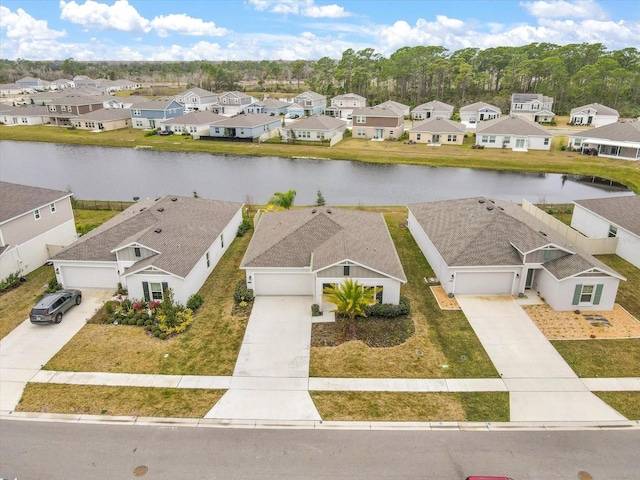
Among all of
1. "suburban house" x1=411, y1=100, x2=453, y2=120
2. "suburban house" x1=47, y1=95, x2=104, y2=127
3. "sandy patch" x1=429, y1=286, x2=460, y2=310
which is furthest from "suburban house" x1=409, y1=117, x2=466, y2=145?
"suburban house" x1=47, y1=95, x2=104, y2=127

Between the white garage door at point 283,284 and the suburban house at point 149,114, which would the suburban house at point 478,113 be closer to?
the suburban house at point 149,114

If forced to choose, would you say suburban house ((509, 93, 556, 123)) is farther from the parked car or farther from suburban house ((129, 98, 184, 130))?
the parked car

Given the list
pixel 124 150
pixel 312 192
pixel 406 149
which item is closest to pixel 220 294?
pixel 312 192

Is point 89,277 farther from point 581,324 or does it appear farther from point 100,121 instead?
point 100,121

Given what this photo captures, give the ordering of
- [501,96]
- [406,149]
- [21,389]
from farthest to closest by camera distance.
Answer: [501,96] < [406,149] < [21,389]

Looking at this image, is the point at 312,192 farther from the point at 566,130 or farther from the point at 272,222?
the point at 566,130

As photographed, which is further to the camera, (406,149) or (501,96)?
(501,96)

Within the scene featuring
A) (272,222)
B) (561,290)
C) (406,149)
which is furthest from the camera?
(406,149)

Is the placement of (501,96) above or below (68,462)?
above
